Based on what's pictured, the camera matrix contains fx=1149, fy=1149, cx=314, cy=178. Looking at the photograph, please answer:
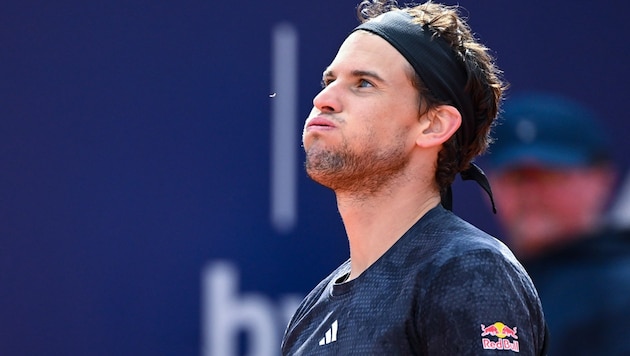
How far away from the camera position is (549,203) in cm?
338

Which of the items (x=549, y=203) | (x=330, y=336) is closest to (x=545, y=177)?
(x=549, y=203)

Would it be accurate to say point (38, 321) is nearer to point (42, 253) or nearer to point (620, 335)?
point (42, 253)

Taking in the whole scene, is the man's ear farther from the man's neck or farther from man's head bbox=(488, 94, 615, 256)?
man's head bbox=(488, 94, 615, 256)

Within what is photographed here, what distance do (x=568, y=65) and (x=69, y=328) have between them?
234 cm

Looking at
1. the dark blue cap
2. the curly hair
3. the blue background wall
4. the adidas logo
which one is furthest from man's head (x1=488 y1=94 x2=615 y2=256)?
the blue background wall

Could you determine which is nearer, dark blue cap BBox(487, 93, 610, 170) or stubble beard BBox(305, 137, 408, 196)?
stubble beard BBox(305, 137, 408, 196)

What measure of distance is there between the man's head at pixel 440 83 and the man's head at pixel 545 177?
642 mm

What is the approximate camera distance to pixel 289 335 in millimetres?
Result: 2699

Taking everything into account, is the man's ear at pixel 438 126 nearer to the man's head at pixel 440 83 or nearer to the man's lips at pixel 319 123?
the man's head at pixel 440 83

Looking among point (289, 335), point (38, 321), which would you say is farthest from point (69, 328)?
point (289, 335)

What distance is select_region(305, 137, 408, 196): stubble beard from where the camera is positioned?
2635mm

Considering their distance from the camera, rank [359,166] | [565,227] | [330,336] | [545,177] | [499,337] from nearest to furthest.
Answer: [499,337], [330,336], [359,166], [565,227], [545,177]

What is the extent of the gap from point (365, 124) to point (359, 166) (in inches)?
3.9

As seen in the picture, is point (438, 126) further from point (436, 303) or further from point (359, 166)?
point (436, 303)
